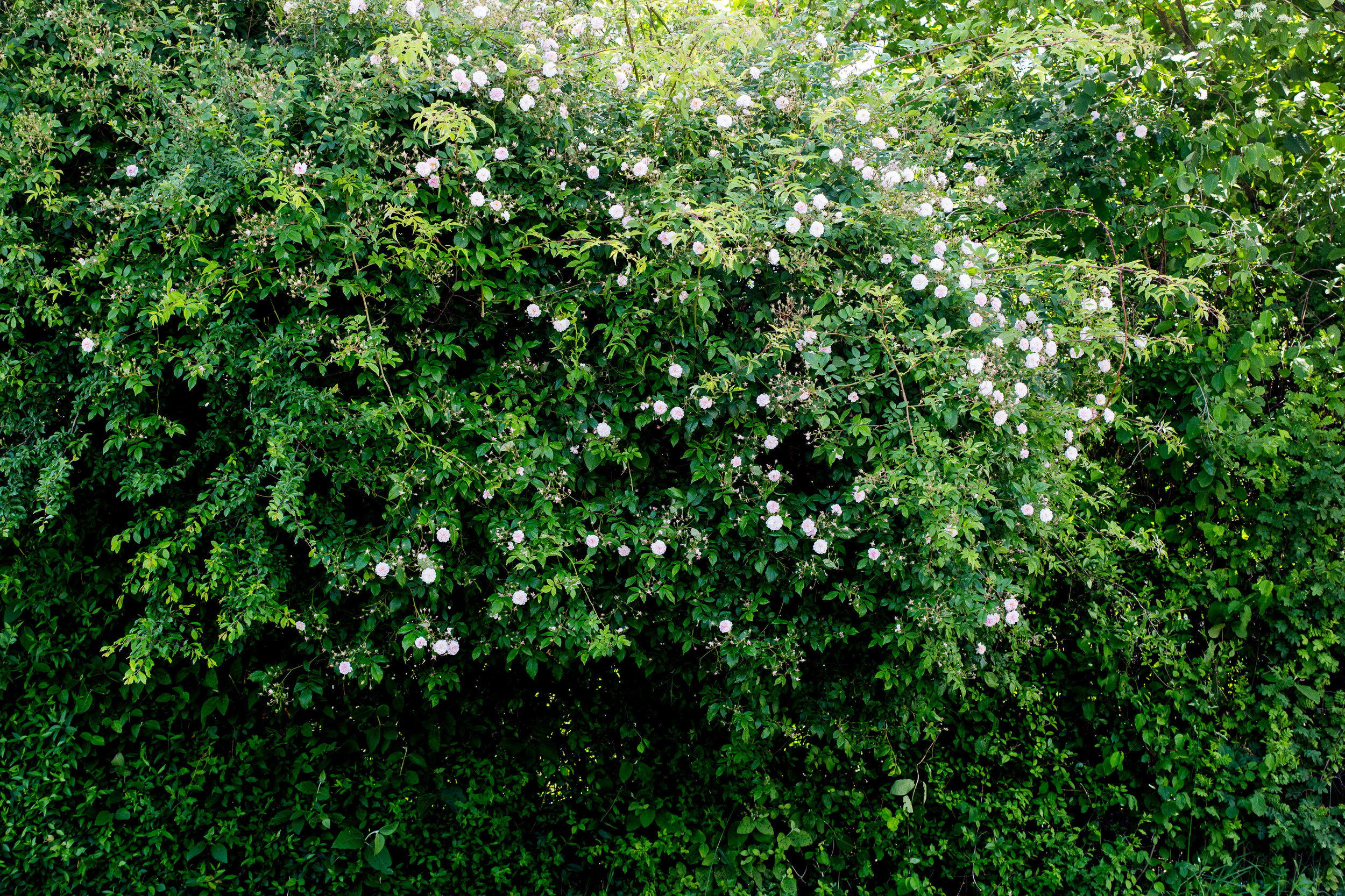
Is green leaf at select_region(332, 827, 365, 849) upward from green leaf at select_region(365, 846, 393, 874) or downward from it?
upward

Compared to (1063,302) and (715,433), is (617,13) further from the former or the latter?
(1063,302)

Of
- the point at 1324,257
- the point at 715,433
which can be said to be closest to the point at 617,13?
the point at 715,433

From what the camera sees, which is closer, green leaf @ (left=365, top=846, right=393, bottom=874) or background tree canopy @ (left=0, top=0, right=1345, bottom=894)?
background tree canopy @ (left=0, top=0, right=1345, bottom=894)

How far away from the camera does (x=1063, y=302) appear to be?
10.9ft

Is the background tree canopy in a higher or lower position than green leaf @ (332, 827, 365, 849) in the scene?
higher

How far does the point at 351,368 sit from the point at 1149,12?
4075 millimetres

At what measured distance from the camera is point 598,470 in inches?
123

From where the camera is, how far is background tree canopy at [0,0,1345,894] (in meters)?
2.85

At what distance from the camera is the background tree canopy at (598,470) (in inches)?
112

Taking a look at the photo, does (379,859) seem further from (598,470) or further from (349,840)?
(598,470)

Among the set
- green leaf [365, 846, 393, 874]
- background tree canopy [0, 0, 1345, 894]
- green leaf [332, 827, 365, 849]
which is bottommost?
green leaf [365, 846, 393, 874]

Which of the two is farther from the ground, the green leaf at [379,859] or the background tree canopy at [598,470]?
the background tree canopy at [598,470]

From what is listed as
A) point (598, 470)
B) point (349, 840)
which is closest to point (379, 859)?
point (349, 840)

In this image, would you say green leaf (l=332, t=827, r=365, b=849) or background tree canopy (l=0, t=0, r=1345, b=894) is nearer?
background tree canopy (l=0, t=0, r=1345, b=894)
